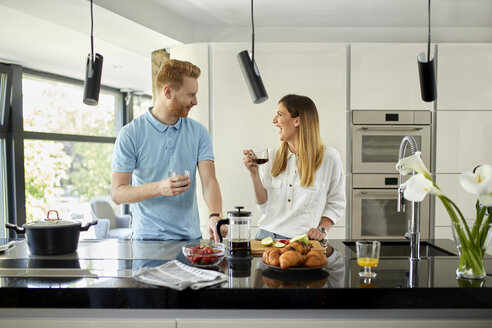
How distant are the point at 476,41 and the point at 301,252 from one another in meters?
3.46

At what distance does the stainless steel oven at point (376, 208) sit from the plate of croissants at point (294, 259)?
199 cm

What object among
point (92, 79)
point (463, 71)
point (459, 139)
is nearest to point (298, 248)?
point (92, 79)

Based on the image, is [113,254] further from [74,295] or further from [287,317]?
[287,317]

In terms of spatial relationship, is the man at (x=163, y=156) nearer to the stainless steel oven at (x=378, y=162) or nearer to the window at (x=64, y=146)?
the stainless steel oven at (x=378, y=162)

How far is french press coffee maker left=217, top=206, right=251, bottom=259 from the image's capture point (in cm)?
170

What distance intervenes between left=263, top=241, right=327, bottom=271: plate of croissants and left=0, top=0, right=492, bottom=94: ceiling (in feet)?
7.38

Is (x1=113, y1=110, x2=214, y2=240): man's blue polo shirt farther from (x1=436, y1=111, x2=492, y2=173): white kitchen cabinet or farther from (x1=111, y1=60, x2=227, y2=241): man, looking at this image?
(x1=436, y1=111, x2=492, y2=173): white kitchen cabinet

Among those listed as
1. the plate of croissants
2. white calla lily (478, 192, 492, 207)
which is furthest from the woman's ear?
white calla lily (478, 192, 492, 207)

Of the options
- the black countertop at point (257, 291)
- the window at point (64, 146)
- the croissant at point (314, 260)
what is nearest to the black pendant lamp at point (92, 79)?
the black countertop at point (257, 291)

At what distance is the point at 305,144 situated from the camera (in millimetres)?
2453

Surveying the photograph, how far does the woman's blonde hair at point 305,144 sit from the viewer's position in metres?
2.41

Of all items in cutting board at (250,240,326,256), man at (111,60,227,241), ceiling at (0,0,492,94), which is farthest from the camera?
ceiling at (0,0,492,94)

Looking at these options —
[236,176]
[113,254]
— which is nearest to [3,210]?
[236,176]

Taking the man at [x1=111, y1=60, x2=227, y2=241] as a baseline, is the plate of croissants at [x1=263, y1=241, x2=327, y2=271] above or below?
below
